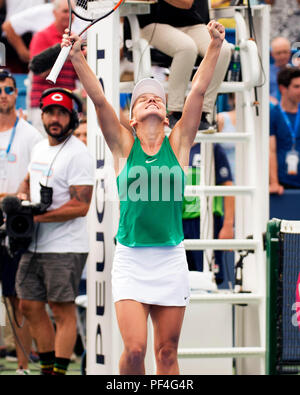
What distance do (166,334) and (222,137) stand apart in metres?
1.98

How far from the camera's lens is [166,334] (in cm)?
458

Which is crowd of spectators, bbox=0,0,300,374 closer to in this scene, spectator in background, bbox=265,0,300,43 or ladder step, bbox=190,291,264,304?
spectator in background, bbox=265,0,300,43

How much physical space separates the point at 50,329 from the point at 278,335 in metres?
1.83

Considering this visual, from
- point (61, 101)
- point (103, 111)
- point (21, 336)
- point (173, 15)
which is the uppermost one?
point (173, 15)

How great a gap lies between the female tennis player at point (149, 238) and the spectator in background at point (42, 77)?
135 inches

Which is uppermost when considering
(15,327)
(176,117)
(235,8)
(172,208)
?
(235,8)

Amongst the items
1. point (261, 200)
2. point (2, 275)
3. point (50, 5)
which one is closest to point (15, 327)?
point (2, 275)

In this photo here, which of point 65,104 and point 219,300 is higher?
point 65,104

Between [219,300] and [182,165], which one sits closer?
[182,165]

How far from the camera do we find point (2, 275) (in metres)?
7.10

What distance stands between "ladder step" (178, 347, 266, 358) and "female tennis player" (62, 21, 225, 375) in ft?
3.53

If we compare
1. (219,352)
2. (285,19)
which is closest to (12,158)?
(219,352)

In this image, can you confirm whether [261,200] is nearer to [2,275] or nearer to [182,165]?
[182,165]

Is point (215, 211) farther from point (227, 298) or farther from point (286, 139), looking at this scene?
point (227, 298)
